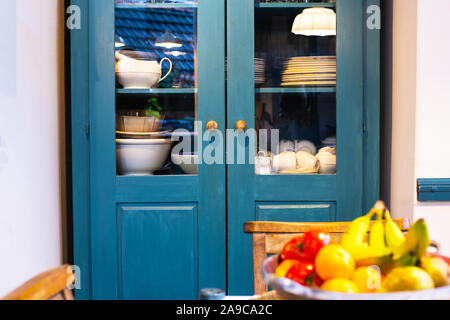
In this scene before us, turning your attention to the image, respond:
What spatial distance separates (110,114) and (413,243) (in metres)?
1.50

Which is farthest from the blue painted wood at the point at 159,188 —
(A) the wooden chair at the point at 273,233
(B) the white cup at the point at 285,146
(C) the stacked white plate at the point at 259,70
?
(A) the wooden chair at the point at 273,233

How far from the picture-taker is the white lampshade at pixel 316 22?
2004mm

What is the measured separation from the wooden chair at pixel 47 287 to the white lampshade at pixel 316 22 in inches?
61.0

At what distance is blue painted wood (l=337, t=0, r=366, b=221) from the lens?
1981 millimetres

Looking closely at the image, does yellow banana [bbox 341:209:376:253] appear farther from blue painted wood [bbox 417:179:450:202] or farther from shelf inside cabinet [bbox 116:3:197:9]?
shelf inside cabinet [bbox 116:3:197:9]

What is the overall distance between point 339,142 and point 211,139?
507 millimetres

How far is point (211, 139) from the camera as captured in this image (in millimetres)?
1975

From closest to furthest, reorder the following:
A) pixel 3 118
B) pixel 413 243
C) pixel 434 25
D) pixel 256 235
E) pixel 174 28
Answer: pixel 413 243
pixel 256 235
pixel 3 118
pixel 434 25
pixel 174 28

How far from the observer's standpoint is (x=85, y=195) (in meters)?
1.96

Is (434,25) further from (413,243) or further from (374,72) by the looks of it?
(413,243)

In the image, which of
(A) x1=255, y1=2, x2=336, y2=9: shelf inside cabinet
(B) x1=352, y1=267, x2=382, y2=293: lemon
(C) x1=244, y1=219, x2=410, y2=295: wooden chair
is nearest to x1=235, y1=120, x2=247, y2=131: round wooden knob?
(A) x1=255, y1=2, x2=336, y2=9: shelf inside cabinet

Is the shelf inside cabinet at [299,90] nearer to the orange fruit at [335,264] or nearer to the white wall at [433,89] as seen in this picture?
the white wall at [433,89]

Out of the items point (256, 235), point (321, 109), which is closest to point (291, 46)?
point (321, 109)

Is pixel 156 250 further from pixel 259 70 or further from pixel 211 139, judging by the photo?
pixel 259 70
